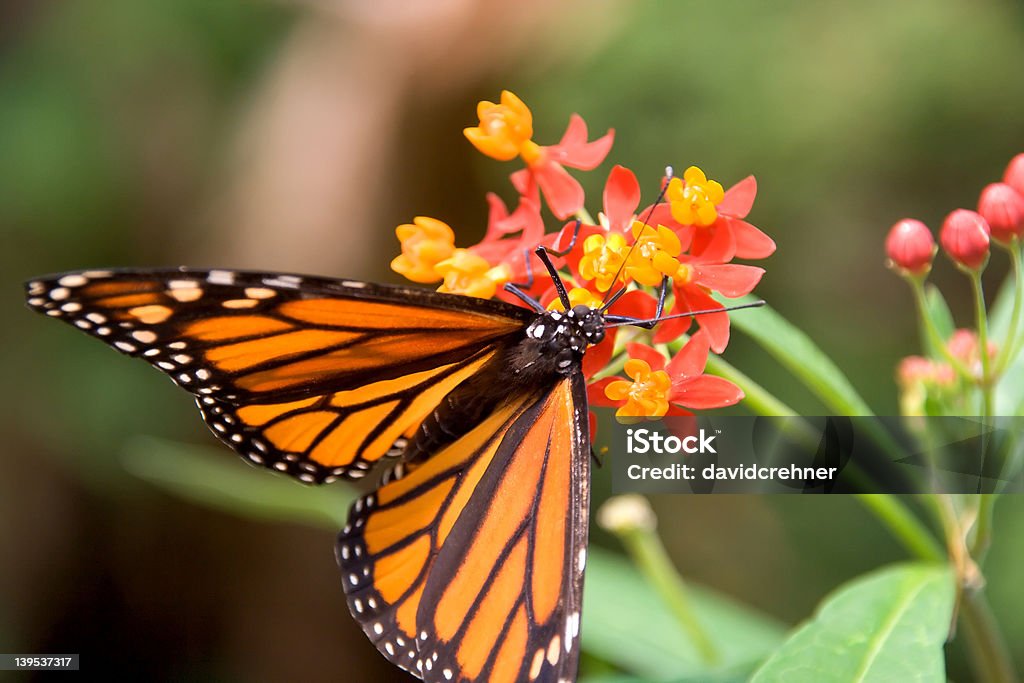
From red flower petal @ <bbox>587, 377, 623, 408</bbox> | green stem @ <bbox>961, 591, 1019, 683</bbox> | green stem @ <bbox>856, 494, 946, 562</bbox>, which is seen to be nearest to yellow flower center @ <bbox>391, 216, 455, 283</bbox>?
red flower petal @ <bbox>587, 377, 623, 408</bbox>

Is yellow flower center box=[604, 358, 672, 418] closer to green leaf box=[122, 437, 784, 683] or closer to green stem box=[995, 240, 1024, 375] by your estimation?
green stem box=[995, 240, 1024, 375]

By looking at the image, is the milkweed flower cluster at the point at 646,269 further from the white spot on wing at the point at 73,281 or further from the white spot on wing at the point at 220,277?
the white spot on wing at the point at 73,281

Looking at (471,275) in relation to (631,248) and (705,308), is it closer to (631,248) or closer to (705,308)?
(631,248)

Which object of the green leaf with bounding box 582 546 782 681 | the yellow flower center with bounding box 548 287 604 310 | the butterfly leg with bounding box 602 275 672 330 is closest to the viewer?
the butterfly leg with bounding box 602 275 672 330

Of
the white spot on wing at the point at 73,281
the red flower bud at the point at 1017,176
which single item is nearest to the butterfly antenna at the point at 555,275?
the white spot on wing at the point at 73,281

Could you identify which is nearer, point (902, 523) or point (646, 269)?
point (646, 269)

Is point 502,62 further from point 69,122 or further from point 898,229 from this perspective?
point 898,229

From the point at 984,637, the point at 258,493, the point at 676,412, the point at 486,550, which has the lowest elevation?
the point at 258,493

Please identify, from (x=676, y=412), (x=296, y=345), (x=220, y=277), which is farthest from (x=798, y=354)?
(x=220, y=277)
